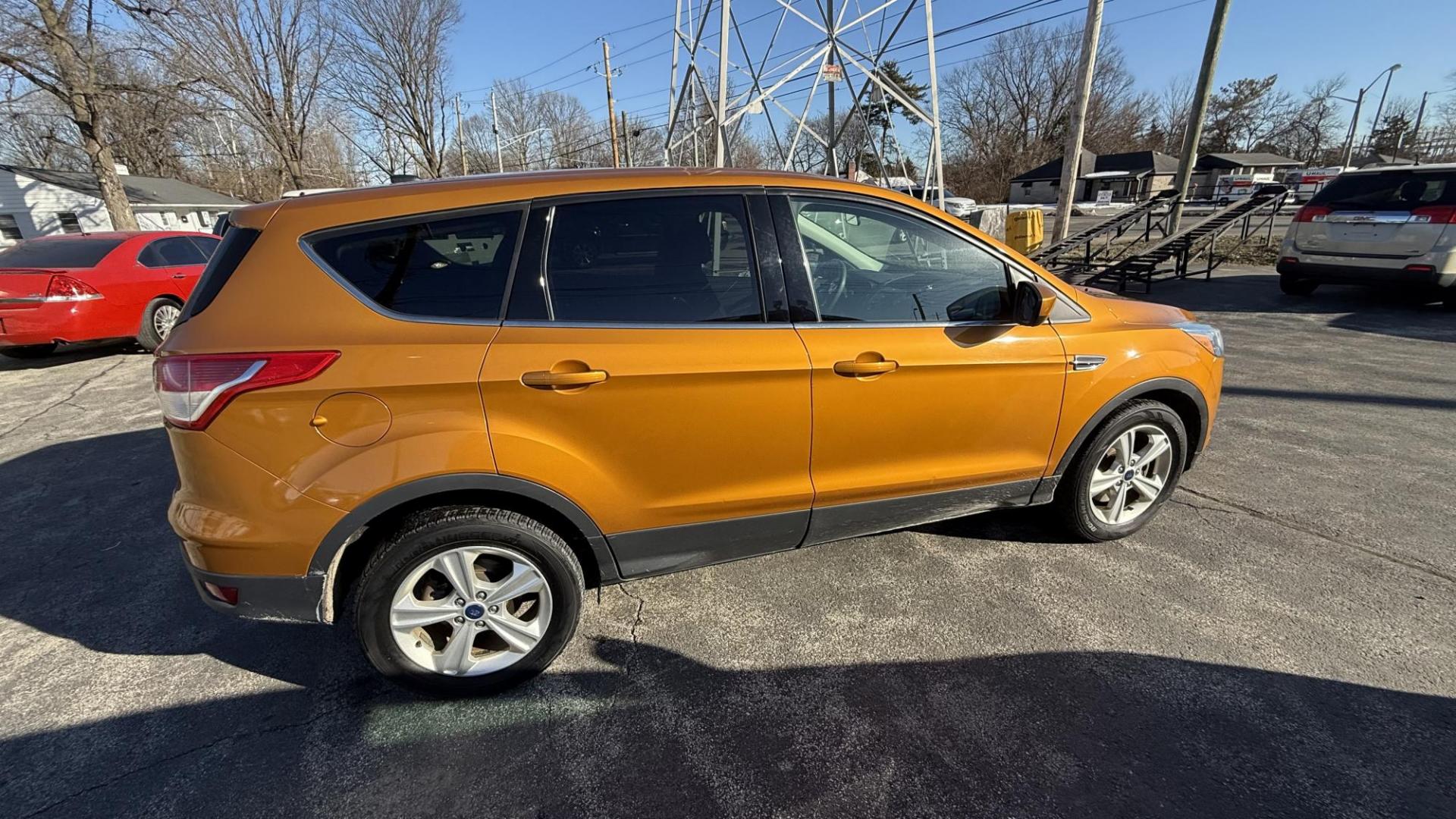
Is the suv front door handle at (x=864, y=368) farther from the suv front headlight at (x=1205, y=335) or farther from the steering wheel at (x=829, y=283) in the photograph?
the suv front headlight at (x=1205, y=335)

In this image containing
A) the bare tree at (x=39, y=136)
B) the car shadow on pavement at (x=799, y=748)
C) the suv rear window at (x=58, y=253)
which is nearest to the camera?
the car shadow on pavement at (x=799, y=748)

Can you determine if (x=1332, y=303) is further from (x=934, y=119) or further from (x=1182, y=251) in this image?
(x=934, y=119)

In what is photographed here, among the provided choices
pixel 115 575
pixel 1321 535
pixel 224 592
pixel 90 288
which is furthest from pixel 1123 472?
pixel 90 288

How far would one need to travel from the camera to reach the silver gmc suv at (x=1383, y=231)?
765 centimetres

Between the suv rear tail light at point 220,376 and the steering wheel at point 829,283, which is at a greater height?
the steering wheel at point 829,283

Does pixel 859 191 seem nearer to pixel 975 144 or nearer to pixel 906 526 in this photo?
pixel 906 526

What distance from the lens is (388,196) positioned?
2105 mm

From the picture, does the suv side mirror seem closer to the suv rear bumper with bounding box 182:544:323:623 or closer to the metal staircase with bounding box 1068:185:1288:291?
the suv rear bumper with bounding box 182:544:323:623

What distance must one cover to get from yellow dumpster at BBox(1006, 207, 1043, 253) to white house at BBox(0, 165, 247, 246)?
28923 mm

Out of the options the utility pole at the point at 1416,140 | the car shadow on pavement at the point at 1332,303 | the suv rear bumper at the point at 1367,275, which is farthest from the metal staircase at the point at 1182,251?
the utility pole at the point at 1416,140

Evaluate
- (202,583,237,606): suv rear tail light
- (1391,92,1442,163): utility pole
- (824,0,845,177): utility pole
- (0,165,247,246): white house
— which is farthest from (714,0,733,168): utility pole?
(1391,92,1442,163): utility pole

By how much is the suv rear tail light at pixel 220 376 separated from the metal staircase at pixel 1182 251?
12.0m

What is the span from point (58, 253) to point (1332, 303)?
16.5 m

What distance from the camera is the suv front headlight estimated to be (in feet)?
10.6
